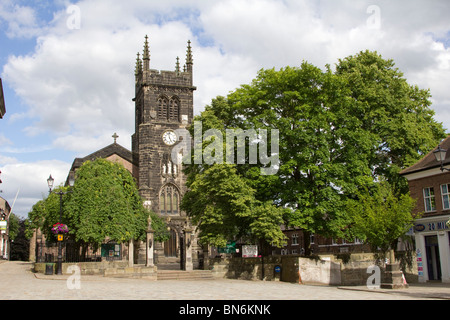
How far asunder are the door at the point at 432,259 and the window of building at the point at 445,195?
218 cm

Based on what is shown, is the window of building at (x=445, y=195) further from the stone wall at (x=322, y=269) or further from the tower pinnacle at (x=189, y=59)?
the tower pinnacle at (x=189, y=59)

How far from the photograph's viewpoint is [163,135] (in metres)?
57.7

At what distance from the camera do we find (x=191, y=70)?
61.5 m

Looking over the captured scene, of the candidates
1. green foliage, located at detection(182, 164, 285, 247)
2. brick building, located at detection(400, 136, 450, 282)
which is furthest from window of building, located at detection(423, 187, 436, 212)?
green foliage, located at detection(182, 164, 285, 247)

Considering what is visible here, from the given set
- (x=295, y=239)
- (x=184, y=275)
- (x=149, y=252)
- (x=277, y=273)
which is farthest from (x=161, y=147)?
(x=277, y=273)

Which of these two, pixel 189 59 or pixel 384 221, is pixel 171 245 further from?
pixel 384 221

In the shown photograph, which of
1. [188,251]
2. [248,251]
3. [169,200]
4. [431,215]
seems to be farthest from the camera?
[169,200]

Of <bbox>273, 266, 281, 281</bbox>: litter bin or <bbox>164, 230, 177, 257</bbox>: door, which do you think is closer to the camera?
<bbox>273, 266, 281, 281</bbox>: litter bin

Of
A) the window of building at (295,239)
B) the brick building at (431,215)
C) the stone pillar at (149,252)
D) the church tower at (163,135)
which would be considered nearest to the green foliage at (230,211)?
the stone pillar at (149,252)

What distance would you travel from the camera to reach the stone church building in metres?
54.2

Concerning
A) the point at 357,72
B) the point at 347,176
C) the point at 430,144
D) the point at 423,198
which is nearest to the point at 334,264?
the point at 347,176

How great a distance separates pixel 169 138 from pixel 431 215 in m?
35.8

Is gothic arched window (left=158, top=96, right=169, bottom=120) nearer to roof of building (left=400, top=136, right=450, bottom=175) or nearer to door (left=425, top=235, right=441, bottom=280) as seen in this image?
roof of building (left=400, top=136, right=450, bottom=175)

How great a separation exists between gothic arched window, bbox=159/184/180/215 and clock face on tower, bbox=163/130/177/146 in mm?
5447
